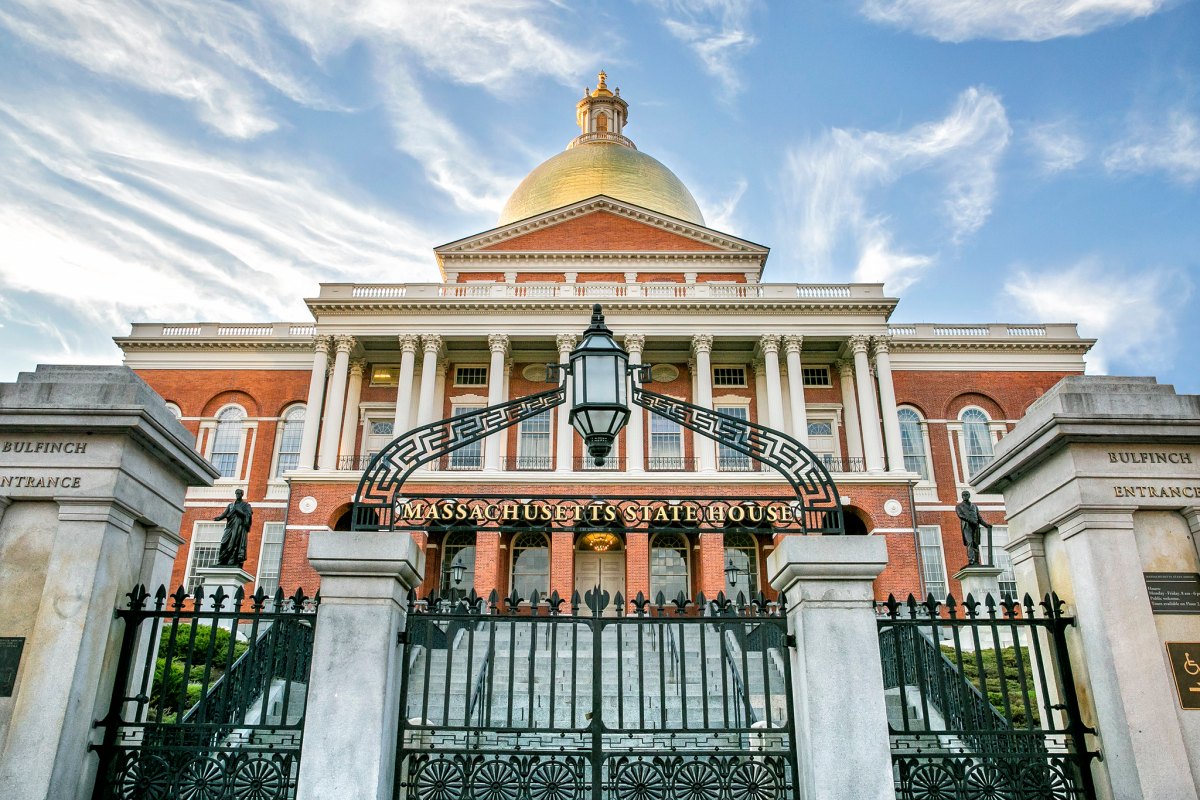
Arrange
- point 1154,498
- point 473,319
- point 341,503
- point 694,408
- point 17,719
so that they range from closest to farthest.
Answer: point 17,719 < point 1154,498 < point 694,408 < point 341,503 < point 473,319

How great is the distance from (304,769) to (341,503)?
2888 centimetres

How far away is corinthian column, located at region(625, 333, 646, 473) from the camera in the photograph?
33969mm

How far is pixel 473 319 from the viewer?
1431 inches

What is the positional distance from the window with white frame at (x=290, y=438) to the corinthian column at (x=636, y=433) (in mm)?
13883

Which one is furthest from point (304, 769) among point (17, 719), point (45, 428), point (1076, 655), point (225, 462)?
point (225, 462)

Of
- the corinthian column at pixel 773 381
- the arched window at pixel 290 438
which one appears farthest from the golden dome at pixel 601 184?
the arched window at pixel 290 438

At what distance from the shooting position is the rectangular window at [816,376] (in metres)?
38.4

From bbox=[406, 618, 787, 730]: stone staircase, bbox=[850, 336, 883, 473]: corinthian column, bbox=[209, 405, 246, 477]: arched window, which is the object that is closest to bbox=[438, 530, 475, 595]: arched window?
bbox=[209, 405, 246, 477]: arched window

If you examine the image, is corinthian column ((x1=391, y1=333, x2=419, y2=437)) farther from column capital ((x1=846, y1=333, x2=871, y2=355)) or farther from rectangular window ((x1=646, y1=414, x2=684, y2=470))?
column capital ((x1=846, y1=333, x2=871, y2=355))

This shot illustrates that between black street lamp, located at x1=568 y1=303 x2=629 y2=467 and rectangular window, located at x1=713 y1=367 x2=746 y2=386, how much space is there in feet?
106

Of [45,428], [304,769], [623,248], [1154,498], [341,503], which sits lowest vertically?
[304,769]

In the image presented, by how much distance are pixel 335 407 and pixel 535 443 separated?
26.5 ft

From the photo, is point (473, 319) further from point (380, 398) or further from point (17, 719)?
point (17, 719)

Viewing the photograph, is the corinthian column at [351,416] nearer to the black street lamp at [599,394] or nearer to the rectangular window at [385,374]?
the rectangular window at [385,374]
